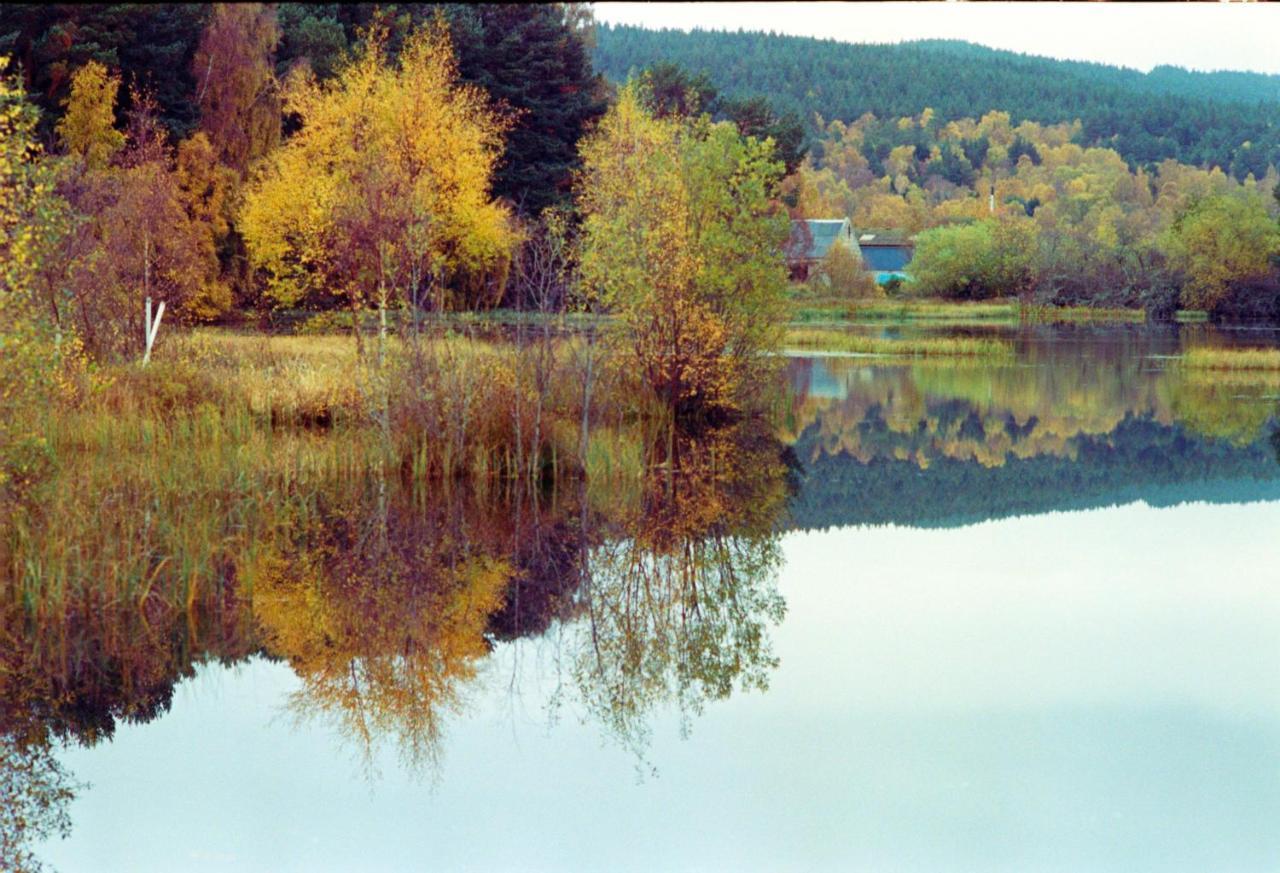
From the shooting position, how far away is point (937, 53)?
477 feet

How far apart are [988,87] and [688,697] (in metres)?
139

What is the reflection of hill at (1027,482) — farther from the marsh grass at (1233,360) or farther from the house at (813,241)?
the house at (813,241)

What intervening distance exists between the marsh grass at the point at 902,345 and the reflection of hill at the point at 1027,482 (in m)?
20.0

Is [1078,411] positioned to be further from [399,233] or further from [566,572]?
[566,572]

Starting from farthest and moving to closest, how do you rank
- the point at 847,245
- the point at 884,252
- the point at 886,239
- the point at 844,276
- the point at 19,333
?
the point at 886,239, the point at 884,252, the point at 847,245, the point at 844,276, the point at 19,333

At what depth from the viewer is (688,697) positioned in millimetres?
8672

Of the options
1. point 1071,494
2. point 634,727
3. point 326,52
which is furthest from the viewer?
point 326,52

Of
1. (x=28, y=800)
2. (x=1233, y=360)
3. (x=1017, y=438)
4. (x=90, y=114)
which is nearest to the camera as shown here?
(x=28, y=800)

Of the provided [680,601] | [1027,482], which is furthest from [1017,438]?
[680,601]

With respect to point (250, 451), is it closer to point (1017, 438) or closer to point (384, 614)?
point (384, 614)

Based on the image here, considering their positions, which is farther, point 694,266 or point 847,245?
point 847,245

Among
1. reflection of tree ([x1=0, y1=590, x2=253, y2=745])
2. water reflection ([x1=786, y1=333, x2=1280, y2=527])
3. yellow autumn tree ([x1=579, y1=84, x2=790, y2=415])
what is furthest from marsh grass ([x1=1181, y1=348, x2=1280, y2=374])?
reflection of tree ([x1=0, y1=590, x2=253, y2=745])

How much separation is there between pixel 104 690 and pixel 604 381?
1174 cm

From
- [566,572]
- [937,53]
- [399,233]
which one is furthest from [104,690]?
[937,53]
